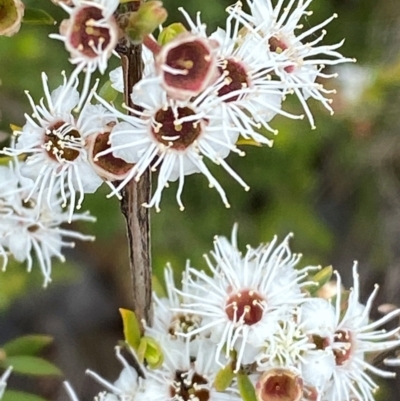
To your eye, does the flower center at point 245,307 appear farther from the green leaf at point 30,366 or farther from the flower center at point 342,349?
the green leaf at point 30,366

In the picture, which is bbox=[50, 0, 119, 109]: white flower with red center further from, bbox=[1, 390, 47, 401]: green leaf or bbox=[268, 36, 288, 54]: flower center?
bbox=[1, 390, 47, 401]: green leaf

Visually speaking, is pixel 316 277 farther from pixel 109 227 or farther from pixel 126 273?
pixel 126 273

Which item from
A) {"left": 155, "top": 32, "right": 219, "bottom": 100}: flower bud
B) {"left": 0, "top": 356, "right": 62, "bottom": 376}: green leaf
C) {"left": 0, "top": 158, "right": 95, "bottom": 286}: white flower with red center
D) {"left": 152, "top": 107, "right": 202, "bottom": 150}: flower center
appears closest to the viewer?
{"left": 155, "top": 32, "right": 219, "bottom": 100}: flower bud

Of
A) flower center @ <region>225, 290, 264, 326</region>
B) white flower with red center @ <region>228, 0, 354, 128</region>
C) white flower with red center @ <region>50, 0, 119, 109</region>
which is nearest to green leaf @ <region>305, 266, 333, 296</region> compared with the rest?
flower center @ <region>225, 290, 264, 326</region>

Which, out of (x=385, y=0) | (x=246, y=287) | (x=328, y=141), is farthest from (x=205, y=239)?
(x=246, y=287)

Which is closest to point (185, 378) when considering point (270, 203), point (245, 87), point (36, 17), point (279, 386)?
point (279, 386)

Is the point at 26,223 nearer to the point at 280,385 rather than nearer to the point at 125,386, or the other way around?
the point at 125,386
